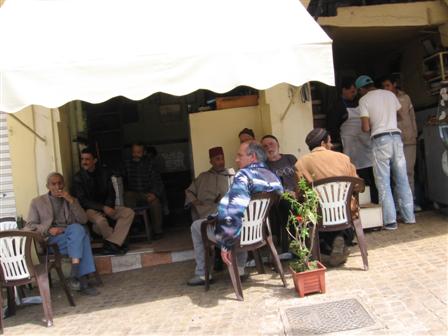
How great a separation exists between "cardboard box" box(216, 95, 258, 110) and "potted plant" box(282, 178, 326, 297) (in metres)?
2.32

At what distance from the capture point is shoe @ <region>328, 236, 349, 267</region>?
504cm

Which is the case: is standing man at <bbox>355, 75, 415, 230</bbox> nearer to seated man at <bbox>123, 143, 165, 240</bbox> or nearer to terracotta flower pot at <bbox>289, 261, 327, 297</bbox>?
terracotta flower pot at <bbox>289, 261, 327, 297</bbox>

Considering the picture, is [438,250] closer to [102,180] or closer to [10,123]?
[102,180]

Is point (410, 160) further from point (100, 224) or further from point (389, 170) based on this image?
point (100, 224)

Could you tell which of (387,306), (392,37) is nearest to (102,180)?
(387,306)

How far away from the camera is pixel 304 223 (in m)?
4.51

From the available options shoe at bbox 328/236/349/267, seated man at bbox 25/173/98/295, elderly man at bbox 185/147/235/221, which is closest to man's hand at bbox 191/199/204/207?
elderly man at bbox 185/147/235/221

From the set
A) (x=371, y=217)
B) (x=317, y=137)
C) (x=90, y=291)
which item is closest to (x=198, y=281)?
(x=90, y=291)

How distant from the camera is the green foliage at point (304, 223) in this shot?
4391mm

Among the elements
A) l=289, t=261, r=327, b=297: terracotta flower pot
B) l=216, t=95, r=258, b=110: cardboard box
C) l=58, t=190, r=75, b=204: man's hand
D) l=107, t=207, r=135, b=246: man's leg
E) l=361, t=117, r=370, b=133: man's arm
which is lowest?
l=289, t=261, r=327, b=297: terracotta flower pot

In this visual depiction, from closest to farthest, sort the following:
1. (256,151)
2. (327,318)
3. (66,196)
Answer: (327,318)
(256,151)
(66,196)

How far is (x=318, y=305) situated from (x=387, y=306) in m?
0.55

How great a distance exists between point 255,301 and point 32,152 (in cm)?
354

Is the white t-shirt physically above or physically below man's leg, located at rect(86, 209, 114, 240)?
above
